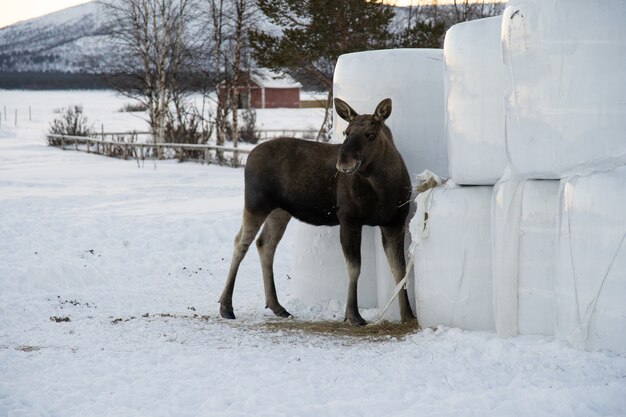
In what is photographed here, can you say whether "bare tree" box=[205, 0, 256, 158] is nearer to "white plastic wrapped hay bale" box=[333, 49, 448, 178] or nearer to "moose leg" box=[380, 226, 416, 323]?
"white plastic wrapped hay bale" box=[333, 49, 448, 178]

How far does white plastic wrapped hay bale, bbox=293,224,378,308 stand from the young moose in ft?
1.12

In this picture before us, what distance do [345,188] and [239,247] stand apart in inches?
61.3

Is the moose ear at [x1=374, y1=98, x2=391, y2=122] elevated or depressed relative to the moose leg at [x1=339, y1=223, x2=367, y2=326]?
elevated

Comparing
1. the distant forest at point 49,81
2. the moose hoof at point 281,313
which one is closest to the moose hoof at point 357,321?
the moose hoof at point 281,313

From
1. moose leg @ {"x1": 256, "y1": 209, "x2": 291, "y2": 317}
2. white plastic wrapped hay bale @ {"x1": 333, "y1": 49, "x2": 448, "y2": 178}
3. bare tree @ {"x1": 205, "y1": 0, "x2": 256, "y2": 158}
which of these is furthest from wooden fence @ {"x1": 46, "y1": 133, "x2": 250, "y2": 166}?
white plastic wrapped hay bale @ {"x1": 333, "y1": 49, "x2": 448, "y2": 178}

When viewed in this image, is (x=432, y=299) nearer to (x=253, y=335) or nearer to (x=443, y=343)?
(x=443, y=343)

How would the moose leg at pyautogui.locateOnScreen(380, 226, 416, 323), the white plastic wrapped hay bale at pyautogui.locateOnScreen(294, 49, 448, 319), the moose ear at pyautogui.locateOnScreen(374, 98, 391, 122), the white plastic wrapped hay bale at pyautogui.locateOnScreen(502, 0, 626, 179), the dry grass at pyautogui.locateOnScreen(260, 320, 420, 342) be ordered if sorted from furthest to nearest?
the white plastic wrapped hay bale at pyautogui.locateOnScreen(294, 49, 448, 319), the moose leg at pyautogui.locateOnScreen(380, 226, 416, 323), the moose ear at pyautogui.locateOnScreen(374, 98, 391, 122), the dry grass at pyautogui.locateOnScreen(260, 320, 420, 342), the white plastic wrapped hay bale at pyautogui.locateOnScreen(502, 0, 626, 179)

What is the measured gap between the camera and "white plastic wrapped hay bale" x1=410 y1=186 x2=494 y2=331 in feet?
21.5

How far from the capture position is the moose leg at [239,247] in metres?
8.48

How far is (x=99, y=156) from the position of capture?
95.5 feet

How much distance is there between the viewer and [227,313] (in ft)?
27.7

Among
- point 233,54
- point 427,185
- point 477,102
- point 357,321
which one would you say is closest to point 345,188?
point 427,185

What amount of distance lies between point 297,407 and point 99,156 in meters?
25.4

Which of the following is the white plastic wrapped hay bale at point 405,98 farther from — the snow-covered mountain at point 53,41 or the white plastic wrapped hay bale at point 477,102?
the snow-covered mountain at point 53,41
